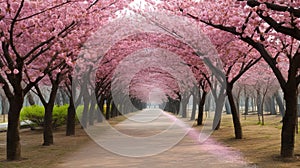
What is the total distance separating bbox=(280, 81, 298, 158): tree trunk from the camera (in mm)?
12836

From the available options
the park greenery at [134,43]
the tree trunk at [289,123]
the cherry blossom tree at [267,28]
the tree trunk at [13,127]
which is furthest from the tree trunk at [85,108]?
the tree trunk at [289,123]

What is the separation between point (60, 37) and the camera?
13.4m

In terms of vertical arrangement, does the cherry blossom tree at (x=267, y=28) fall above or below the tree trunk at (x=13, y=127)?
above

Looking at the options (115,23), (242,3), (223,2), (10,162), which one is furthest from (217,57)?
(10,162)

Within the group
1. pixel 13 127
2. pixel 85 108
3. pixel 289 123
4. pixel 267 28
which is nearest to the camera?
pixel 13 127

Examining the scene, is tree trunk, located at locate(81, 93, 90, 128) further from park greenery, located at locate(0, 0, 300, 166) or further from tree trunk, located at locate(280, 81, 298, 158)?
tree trunk, located at locate(280, 81, 298, 158)

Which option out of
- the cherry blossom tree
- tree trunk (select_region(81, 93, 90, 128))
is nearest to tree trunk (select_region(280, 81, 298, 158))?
the cherry blossom tree

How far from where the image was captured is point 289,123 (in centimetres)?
1298

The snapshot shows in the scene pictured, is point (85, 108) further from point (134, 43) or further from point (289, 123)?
point (289, 123)

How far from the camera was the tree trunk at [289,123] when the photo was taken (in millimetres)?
12836

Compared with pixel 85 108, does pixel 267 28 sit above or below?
above

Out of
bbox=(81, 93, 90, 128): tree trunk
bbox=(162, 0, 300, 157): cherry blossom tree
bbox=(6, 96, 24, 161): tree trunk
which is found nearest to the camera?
bbox=(162, 0, 300, 157): cherry blossom tree

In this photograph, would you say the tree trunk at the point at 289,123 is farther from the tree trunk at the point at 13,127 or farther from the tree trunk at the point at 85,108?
the tree trunk at the point at 85,108

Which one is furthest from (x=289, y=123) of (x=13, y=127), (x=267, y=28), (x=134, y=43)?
(x=134, y=43)
